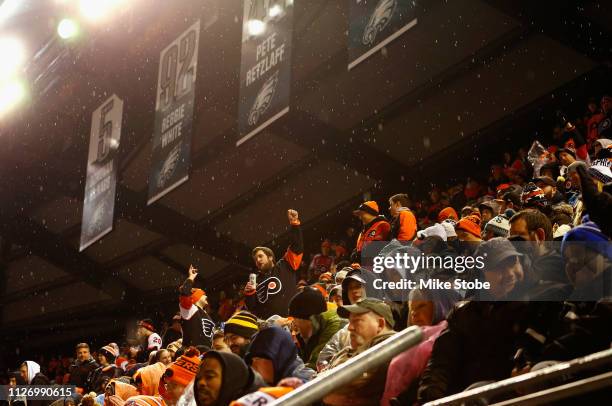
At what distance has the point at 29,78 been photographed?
17391 millimetres

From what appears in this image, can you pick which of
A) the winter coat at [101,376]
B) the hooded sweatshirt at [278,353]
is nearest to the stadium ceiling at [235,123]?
the winter coat at [101,376]

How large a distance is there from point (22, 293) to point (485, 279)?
21932mm

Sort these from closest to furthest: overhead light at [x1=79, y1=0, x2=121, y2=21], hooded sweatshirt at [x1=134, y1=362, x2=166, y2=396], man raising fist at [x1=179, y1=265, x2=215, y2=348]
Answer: hooded sweatshirt at [x1=134, y1=362, x2=166, y2=396] → man raising fist at [x1=179, y1=265, x2=215, y2=348] → overhead light at [x1=79, y1=0, x2=121, y2=21]

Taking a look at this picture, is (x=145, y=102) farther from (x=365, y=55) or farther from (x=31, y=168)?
(x=365, y=55)

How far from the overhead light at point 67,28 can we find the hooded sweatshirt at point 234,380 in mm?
12526

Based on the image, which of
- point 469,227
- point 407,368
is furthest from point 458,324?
point 469,227

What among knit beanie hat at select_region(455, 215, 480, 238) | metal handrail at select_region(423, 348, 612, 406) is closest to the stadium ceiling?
knit beanie hat at select_region(455, 215, 480, 238)

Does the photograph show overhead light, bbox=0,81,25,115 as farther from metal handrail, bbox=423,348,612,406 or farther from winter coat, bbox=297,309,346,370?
metal handrail, bbox=423,348,612,406

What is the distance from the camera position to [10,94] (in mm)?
17594

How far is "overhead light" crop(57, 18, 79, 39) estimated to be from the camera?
15453 mm

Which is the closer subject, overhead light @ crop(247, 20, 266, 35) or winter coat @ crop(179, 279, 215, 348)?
winter coat @ crop(179, 279, 215, 348)

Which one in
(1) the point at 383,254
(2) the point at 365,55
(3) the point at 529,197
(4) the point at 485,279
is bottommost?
(4) the point at 485,279

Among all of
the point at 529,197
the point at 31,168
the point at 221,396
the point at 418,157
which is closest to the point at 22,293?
the point at 31,168

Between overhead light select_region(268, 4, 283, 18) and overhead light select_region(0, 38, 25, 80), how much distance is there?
821 centimetres
